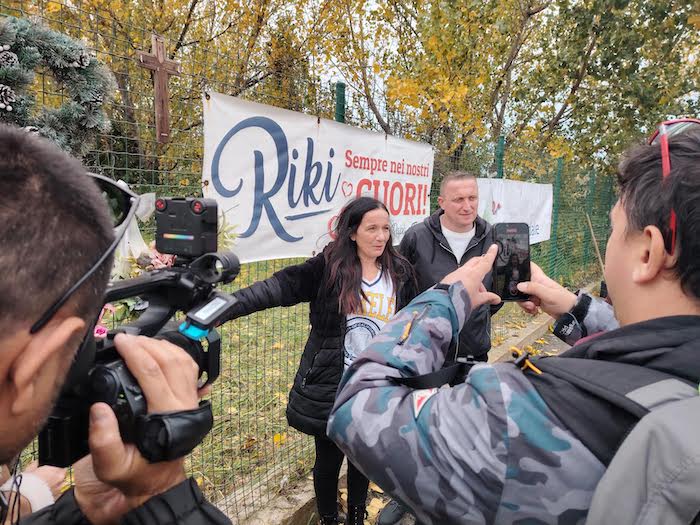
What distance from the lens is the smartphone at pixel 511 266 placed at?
1.90m

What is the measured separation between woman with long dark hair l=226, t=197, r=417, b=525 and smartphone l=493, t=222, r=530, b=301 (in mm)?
756

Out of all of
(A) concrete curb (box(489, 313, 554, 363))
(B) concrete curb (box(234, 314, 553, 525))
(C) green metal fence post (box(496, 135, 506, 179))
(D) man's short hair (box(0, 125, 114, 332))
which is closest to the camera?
(D) man's short hair (box(0, 125, 114, 332))

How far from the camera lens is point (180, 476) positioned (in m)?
0.87

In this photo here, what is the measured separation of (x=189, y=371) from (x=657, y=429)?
74cm

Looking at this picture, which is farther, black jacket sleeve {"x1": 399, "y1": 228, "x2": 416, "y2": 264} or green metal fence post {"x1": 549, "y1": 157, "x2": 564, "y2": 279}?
green metal fence post {"x1": 549, "y1": 157, "x2": 564, "y2": 279}

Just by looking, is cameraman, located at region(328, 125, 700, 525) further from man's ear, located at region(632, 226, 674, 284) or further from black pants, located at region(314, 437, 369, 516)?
black pants, located at region(314, 437, 369, 516)

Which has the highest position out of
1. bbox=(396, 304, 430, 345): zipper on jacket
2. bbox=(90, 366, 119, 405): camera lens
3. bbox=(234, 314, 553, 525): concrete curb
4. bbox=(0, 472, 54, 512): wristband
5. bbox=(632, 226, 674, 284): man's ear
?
bbox=(632, 226, 674, 284): man's ear

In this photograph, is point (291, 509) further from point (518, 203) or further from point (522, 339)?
point (518, 203)

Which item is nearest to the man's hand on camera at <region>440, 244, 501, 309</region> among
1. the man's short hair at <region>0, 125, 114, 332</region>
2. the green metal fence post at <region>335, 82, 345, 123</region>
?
the man's short hair at <region>0, 125, 114, 332</region>

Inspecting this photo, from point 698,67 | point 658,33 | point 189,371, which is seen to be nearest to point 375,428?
point 189,371

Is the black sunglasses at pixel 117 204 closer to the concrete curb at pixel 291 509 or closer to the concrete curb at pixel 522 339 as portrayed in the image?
the concrete curb at pixel 291 509

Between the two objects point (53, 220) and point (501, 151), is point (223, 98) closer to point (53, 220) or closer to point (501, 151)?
point (53, 220)

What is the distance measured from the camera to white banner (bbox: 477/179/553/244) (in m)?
5.18

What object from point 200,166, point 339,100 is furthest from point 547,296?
point 339,100
